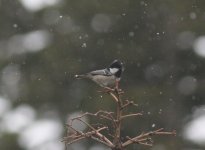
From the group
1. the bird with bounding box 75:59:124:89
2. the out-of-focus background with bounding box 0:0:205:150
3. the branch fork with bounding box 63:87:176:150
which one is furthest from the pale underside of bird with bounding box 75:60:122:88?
the out-of-focus background with bounding box 0:0:205:150

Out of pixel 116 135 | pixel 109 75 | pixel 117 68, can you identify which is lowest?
pixel 116 135

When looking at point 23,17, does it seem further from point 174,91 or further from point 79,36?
point 174,91

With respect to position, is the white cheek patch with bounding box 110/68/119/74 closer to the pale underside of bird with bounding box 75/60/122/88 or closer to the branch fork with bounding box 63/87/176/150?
the pale underside of bird with bounding box 75/60/122/88

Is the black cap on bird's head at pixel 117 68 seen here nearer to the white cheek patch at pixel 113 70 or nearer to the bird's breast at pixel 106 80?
the white cheek patch at pixel 113 70

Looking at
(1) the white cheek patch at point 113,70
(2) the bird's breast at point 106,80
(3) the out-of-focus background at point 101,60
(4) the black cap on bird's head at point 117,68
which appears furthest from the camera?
(3) the out-of-focus background at point 101,60

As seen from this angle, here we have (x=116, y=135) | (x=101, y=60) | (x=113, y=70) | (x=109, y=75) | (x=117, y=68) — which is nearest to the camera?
(x=116, y=135)

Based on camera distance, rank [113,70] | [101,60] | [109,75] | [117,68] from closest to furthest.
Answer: [117,68]
[113,70]
[109,75]
[101,60]

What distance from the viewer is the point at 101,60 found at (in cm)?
1402

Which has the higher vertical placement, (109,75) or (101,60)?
(101,60)

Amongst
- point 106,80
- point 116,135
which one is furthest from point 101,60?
point 116,135

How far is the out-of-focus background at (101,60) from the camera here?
1380 cm

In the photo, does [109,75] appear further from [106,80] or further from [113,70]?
[113,70]

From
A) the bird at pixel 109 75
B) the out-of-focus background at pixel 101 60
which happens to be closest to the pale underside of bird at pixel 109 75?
the bird at pixel 109 75

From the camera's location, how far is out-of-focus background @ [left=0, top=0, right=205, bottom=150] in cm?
1380
